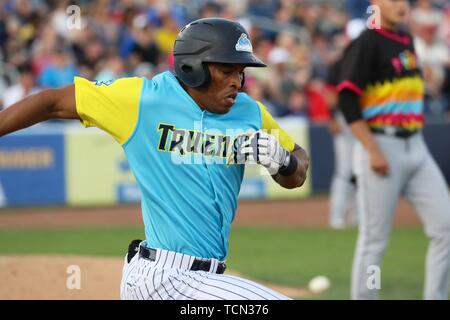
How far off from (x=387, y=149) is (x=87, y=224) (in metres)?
7.33

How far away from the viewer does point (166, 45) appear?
57.7 ft

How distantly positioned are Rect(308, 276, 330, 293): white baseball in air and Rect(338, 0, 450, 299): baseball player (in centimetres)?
148

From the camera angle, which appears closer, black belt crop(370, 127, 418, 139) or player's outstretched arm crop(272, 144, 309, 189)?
player's outstretched arm crop(272, 144, 309, 189)

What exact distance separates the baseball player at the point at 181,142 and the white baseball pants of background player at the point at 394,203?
2.57 m

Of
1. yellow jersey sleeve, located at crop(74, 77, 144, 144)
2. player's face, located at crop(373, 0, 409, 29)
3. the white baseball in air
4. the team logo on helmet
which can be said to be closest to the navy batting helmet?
the team logo on helmet

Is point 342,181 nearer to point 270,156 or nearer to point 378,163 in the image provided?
point 378,163

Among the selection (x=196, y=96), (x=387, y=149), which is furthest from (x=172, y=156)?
(x=387, y=149)

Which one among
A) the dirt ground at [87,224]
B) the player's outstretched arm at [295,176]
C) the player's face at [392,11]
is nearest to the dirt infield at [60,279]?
the dirt ground at [87,224]

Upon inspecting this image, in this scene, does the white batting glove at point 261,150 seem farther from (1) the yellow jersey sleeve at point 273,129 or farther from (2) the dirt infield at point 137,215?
(2) the dirt infield at point 137,215

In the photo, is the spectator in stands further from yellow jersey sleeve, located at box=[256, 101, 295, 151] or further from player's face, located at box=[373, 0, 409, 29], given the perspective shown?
yellow jersey sleeve, located at box=[256, 101, 295, 151]

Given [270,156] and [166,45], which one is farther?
[166,45]

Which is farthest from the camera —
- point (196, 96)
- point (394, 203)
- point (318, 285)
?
point (318, 285)

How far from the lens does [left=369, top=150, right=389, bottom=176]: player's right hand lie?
22.4 ft
